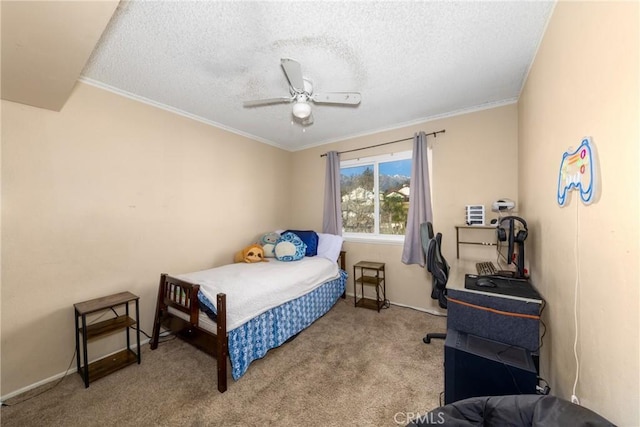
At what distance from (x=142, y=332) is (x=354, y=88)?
126 inches

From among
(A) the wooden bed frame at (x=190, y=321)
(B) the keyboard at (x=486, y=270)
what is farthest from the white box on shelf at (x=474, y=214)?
(A) the wooden bed frame at (x=190, y=321)

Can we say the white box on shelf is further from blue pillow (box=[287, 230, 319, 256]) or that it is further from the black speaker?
blue pillow (box=[287, 230, 319, 256])

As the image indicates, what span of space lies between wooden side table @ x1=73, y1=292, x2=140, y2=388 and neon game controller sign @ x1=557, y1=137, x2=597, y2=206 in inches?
119

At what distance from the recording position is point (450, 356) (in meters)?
1.40

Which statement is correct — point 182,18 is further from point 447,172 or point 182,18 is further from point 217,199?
point 447,172

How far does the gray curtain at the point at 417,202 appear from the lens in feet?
9.64

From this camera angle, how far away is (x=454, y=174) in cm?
287

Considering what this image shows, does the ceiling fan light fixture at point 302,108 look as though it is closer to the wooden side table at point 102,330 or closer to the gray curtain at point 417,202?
the gray curtain at point 417,202

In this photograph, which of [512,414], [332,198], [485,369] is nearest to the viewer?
[512,414]

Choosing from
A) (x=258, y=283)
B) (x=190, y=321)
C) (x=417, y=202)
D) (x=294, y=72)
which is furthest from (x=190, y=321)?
(x=417, y=202)

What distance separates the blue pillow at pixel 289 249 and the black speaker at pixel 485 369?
6.67ft

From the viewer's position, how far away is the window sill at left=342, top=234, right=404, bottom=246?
10.9 ft

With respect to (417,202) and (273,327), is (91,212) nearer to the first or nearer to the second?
(273,327)

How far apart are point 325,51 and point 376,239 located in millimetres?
2460
